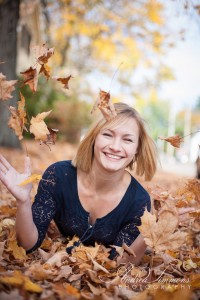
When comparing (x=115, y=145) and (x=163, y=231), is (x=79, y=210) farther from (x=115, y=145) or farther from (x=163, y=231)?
(x=163, y=231)

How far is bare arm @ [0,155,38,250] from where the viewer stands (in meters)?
2.19

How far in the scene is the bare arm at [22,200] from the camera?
2186 mm

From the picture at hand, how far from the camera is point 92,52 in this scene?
21.0 m

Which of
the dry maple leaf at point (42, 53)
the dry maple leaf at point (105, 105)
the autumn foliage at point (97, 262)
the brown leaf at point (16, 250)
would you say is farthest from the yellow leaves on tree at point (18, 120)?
the brown leaf at point (16, 250)

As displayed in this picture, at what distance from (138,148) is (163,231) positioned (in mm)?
849

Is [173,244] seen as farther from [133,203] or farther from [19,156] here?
[19,156]

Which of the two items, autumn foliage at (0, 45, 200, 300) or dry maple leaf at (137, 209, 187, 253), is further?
dry maple leaf at (137, 209, 187, 253)

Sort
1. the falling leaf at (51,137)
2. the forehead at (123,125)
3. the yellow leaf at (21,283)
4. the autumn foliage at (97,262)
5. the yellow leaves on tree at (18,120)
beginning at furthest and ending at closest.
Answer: the forehead at (123,125)
the falling leaf at (51,137)
the yellow leaves on tree at (18,120)
the autumn foliage at (97,262)
the yellow leaf at (21,283)

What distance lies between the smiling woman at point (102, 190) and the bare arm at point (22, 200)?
0.8 inches

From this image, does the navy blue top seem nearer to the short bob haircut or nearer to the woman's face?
the short bob haircut

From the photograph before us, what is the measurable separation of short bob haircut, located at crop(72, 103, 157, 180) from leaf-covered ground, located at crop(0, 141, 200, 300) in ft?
0.99

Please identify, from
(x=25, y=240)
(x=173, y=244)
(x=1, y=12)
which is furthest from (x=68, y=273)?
(x=1, y=12)

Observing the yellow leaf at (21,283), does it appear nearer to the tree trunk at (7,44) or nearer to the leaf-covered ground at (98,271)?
the leaf-covered ground at (98,271)

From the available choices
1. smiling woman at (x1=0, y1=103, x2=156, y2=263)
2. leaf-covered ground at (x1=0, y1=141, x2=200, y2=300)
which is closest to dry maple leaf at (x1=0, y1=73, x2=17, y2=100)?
leaf-covered ground at (x1=0, y1=141, x2=200, y2=300)
